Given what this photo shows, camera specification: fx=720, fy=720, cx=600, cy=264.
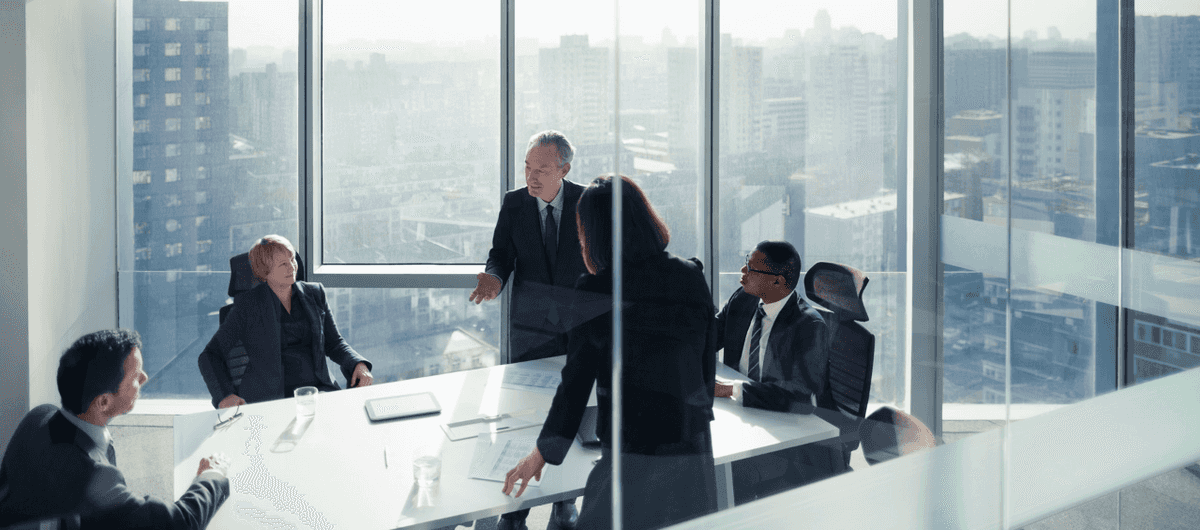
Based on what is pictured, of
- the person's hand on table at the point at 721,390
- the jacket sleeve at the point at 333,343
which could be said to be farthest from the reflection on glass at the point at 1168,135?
the jacket sleeve at the point at 333,343

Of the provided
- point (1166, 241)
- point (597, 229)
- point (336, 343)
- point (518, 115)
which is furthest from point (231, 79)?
point (1166, 241)

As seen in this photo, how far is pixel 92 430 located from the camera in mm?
1557

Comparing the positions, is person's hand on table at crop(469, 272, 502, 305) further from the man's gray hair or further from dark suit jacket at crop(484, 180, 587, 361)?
the man's gray hair

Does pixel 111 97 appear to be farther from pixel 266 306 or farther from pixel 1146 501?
pixel 1146 501

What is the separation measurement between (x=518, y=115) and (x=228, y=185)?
157 cm

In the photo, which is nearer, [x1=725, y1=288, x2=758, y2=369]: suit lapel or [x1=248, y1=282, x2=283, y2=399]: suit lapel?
[x1=725, y1=288, x2=758, y2=369]: suit lapel

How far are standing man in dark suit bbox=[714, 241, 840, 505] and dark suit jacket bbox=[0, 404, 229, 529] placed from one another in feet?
4.13

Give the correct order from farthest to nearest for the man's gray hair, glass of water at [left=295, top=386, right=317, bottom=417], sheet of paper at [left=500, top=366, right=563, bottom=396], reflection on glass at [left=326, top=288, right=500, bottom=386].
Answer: reflection on glass at [left=326, top=288, right=500, bottom=386], the man's gray hair, sheet of paper at [left=500, top=366, right=563, bottom=396], glass of water at [left=295, top=386, right=317, bottom=417]

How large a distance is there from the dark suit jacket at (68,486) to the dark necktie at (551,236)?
1462mm

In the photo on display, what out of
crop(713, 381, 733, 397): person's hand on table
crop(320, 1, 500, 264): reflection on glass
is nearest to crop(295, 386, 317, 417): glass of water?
crop(713, 381, 733, 397): person's hand on table

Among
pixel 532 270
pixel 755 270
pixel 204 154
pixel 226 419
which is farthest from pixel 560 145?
pixel 204 154

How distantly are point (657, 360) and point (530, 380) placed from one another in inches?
42.9

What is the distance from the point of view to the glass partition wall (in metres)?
1.76

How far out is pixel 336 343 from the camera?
2.84 metres
